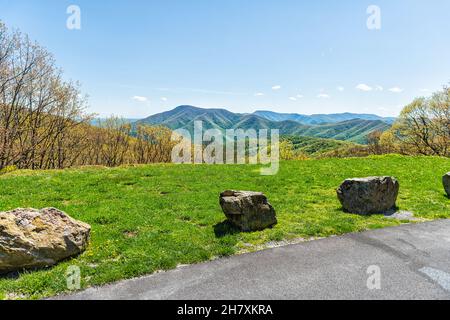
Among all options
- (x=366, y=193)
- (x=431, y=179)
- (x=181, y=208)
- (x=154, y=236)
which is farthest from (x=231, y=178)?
(x=431, y=179)

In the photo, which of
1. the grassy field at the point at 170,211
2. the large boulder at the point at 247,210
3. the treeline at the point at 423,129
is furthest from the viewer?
the treeline at the point at 423,129

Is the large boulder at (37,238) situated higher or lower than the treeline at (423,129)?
lower

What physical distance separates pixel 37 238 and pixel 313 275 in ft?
25.4

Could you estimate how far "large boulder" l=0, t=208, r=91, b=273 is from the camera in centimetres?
717

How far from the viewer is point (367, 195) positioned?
42.7ft

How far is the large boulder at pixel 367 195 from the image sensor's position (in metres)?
13.0

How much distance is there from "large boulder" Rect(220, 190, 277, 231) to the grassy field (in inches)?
17.0

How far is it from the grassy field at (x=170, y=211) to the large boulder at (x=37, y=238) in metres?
0.33

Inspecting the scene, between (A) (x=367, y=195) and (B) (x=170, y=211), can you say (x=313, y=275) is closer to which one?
(B) (x=170, y=211)

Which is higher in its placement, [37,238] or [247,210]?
[247,210]

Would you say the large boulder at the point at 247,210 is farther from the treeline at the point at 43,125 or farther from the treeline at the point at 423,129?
the treeline at the point at 423,129

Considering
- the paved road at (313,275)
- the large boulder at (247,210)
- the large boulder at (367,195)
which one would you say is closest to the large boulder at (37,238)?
the paved road at (313,275)

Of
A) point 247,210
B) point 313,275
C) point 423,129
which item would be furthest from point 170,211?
point 423,129
